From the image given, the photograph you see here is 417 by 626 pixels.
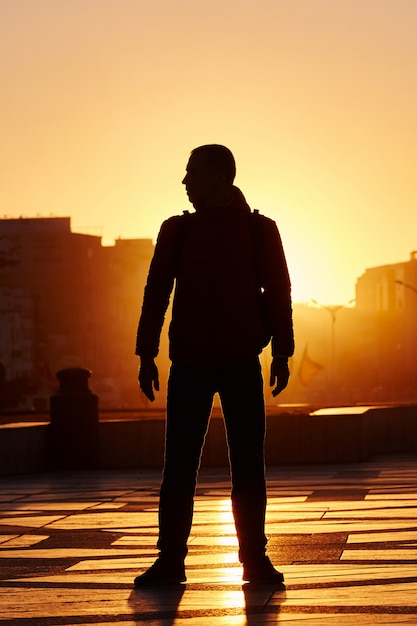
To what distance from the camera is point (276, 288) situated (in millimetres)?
7191

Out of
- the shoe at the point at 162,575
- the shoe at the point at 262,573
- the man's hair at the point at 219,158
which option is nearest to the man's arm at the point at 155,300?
the man's hair at the point at 219,158

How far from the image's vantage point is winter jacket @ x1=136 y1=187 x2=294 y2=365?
23.3 ft

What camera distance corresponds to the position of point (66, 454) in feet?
63.5

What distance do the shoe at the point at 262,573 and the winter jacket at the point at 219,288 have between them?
34.4 inches

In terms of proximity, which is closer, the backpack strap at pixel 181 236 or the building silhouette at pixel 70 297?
the backpack strap at pixel 181 236

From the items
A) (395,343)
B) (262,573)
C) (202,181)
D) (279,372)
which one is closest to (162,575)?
(262,573)

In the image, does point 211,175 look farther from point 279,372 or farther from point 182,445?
point 182,445

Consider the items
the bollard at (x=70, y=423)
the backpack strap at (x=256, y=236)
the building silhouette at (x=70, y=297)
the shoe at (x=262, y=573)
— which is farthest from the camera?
the building silhouette at (x=70, y=297)

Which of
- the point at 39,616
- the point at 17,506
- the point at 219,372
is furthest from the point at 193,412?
the point at 17,506

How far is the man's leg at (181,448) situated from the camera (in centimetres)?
712

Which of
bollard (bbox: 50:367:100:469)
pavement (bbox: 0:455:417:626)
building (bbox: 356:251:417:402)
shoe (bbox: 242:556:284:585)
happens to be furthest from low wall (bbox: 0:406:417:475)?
building (bbox: 356:251:417:402)

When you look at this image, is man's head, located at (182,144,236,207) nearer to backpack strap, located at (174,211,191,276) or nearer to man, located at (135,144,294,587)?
man, located at (135,144,294,587)

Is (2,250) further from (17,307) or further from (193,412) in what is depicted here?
(193,412)

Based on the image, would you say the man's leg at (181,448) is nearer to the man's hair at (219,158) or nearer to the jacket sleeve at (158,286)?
the jacket sleeve at (158,286)
